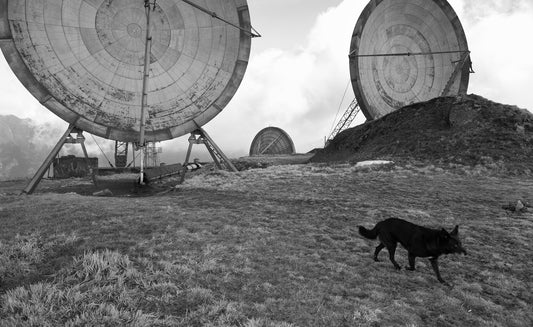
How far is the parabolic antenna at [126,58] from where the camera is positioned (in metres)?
22.2

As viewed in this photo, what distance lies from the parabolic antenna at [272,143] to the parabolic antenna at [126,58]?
43.1 metres

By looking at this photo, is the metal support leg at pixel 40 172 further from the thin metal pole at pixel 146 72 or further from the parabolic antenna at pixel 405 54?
the parabolic antenna at pixel 405 54

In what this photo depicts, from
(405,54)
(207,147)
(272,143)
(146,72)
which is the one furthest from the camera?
(272,143)

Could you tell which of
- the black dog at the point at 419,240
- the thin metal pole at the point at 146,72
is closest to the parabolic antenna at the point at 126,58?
the thin metal pole at the point at 146,72

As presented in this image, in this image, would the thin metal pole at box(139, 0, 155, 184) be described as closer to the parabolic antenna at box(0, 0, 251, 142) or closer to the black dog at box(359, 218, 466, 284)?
the parabolic antenna at box(0, 0, 251, 142)

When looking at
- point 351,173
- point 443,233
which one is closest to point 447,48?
point 351,173

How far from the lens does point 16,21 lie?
70.9 feet

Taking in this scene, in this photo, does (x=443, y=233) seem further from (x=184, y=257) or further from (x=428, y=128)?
(x=428, y=128)

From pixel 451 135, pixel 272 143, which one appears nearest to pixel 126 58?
pixel 451 135

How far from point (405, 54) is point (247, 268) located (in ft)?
129

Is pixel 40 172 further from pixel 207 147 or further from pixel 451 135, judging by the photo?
pixel 451 135

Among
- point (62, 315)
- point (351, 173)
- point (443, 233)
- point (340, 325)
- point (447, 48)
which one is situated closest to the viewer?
point (62, 315)

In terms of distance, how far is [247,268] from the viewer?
803cm

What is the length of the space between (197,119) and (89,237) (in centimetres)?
1953
